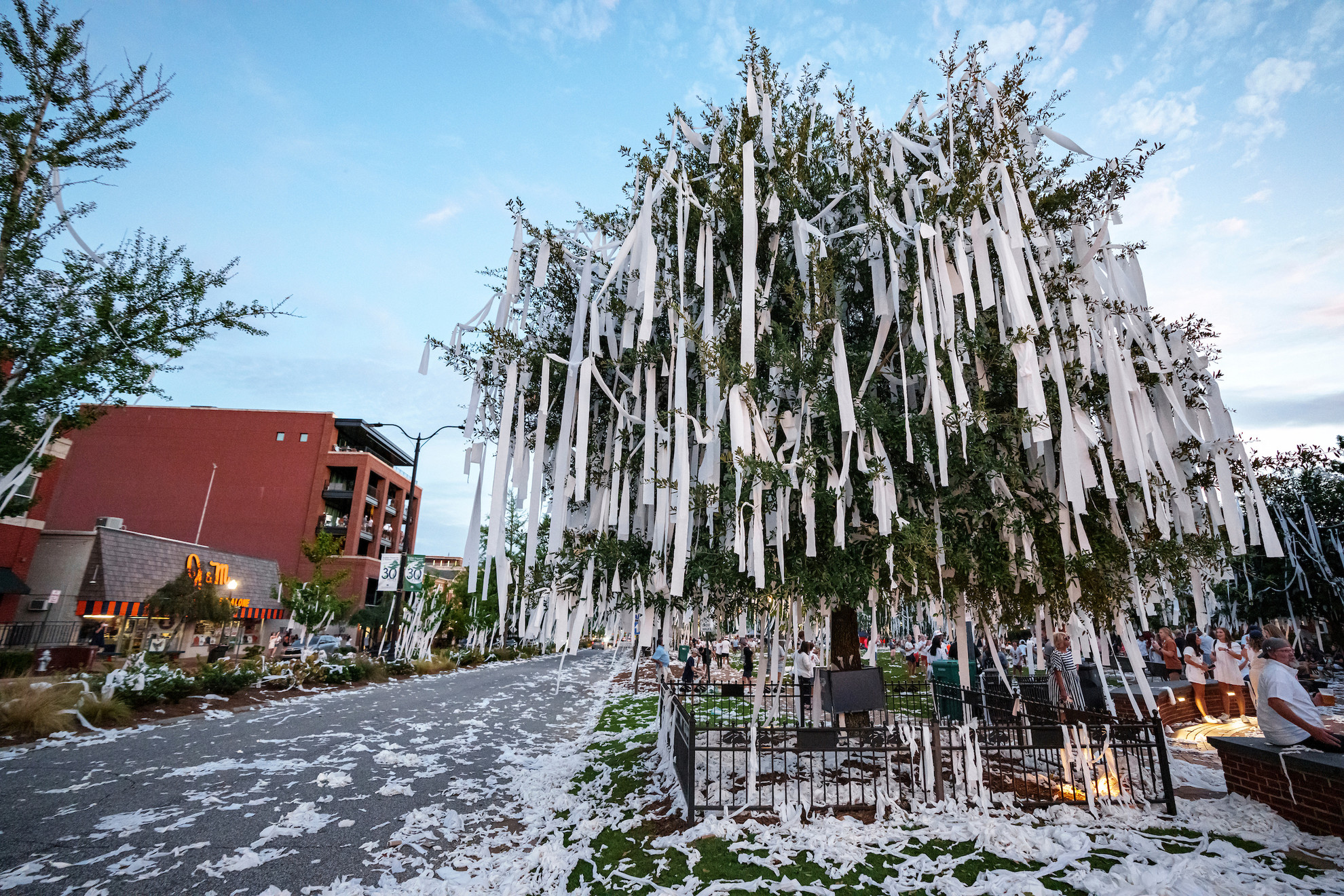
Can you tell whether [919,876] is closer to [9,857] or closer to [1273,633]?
[1273,633]

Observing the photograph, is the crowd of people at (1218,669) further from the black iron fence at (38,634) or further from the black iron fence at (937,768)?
the black iron fence at (38,634)

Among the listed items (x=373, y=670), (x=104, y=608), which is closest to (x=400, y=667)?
(x=373, y=670)

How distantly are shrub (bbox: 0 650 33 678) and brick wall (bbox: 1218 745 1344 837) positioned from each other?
1020 inches

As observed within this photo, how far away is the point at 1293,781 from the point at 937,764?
2.98m

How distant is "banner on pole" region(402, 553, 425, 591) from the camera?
21.7 meters

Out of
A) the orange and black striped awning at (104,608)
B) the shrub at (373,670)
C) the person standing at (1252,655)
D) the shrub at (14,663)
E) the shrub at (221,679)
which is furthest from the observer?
the orange and black striped awning at (104,608)

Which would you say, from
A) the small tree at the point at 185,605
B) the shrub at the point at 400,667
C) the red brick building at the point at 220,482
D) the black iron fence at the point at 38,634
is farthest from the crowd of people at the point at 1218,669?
the red brick building at the point at 220,482

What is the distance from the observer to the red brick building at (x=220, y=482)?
45906 millimetres

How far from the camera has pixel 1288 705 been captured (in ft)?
17.6

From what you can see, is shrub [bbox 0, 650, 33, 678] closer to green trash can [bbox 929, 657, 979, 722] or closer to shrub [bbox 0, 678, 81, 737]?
shrub [bbox 0, 678, 81, 737]

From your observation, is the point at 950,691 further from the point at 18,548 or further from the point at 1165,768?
the point at 18,548

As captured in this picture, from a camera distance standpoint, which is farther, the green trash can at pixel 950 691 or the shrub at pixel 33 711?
the shrub at pixel 33 711

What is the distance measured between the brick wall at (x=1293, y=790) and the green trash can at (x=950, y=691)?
8.72ft

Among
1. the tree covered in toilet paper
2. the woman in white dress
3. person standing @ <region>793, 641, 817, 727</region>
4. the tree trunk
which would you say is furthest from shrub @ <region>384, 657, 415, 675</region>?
the woman in white dress
